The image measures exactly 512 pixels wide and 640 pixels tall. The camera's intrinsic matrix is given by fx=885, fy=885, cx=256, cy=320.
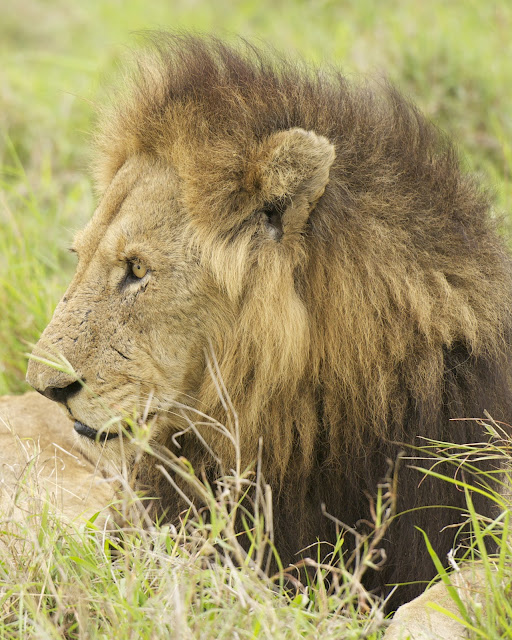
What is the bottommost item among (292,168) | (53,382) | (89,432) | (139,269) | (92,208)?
(89,432)

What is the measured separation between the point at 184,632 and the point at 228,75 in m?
1.72

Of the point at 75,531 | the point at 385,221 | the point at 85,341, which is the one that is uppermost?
the point at 385,221

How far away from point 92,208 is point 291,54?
84.3 inches

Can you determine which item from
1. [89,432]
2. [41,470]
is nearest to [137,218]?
[89,432]

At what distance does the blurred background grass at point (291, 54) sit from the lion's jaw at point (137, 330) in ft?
4.41

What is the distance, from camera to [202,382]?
278 cm

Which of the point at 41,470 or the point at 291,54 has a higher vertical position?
the point at 291,54

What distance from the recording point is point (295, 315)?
2.66m

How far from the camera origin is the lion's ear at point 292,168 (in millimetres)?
2508

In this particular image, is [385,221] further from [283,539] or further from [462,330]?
[283,539]

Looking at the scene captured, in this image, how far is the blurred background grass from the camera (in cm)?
449

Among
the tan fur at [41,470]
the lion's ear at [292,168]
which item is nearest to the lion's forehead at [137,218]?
the lion's ear at [292,168]

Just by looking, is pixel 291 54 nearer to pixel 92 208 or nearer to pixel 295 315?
pixel 92 208

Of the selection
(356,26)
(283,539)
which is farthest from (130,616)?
(356,26)
